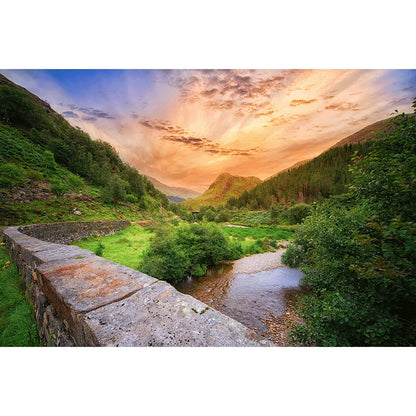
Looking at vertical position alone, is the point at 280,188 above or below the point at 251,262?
above

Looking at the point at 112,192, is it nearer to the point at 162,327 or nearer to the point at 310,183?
the point at 162,327

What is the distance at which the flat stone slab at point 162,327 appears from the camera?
129 cm

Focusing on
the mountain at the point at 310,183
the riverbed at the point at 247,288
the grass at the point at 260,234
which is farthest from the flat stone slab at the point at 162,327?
the mountain at the point at 310,183

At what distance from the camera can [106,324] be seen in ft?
4.41

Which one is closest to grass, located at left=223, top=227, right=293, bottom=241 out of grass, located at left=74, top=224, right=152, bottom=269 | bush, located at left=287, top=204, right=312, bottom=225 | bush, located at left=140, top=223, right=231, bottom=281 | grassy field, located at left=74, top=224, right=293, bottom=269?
grassy field, located at left=74, top=224, right=293, bottom=269

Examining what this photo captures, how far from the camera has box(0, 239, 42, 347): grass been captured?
230cm

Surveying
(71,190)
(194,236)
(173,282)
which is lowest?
(173,282)

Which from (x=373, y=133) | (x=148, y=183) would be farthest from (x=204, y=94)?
(x=148, y=183)

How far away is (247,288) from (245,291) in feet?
1.22

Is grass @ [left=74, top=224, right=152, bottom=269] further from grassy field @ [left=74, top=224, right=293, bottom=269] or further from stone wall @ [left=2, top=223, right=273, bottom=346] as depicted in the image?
stone wall @ [left=2, top=223, right=273, bottom=346]

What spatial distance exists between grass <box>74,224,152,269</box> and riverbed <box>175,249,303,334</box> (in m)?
3.18

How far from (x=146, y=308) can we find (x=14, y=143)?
73.6 feet

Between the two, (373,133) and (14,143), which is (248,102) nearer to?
(373,133)

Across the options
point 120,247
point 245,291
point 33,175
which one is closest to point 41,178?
point 33,175
